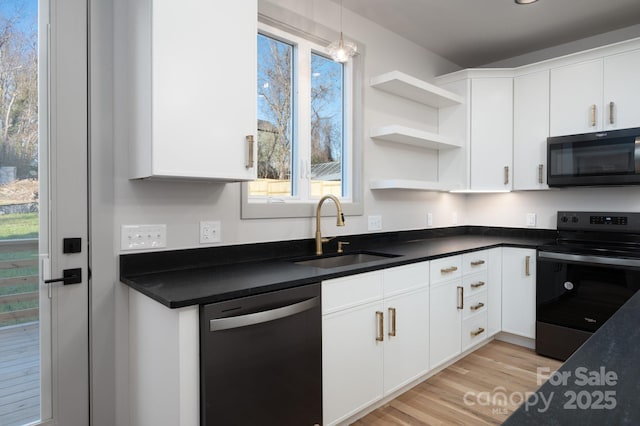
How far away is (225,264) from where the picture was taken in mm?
2051

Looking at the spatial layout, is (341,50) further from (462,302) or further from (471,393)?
(471,393)

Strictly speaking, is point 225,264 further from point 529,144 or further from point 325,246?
point 529,144

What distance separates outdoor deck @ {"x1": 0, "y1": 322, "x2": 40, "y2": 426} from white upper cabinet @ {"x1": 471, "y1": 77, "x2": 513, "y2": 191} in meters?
3.39

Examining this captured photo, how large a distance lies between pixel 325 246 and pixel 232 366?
1266 millimetres

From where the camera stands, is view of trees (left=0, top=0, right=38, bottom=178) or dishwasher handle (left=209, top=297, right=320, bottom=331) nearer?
dishwasher handle (left=209, top=297, right=320, bottom=331)

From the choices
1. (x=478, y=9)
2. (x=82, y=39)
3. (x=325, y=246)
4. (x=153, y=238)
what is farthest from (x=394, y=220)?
(x=82, y=39)

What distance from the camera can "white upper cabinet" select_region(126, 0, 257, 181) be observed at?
1.52 m

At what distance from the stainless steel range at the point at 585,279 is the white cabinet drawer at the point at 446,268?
77cm

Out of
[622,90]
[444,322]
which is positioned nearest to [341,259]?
[444,322]

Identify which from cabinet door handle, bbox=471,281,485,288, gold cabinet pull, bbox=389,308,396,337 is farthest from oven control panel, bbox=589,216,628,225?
gold cabinet pull, bbox=389,308,396,337

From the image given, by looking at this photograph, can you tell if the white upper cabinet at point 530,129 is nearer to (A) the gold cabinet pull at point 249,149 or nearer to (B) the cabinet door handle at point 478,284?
(B) the cabinet door handle at point 478,284

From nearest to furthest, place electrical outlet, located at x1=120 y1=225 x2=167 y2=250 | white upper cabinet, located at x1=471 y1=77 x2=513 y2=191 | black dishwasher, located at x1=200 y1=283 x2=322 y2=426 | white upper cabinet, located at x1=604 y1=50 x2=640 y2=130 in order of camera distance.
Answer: black dishwasher, located at x1=200 y1=283 x2=322 y2=426, electrical outlet, located at x1=120 y1=225 x2=167 y2=250, white upper cabinet, located at x1=604 y1=50 x2=640 y2=130, white upper cabinet, located at x1=471 y1=77 x2=513 y2=191

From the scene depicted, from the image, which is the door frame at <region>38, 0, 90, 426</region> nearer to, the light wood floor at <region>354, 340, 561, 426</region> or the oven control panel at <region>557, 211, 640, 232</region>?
the light wood floor at <region>354, 340, 561, 426</region>

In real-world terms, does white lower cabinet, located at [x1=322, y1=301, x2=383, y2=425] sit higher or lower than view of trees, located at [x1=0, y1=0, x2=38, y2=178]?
lower
